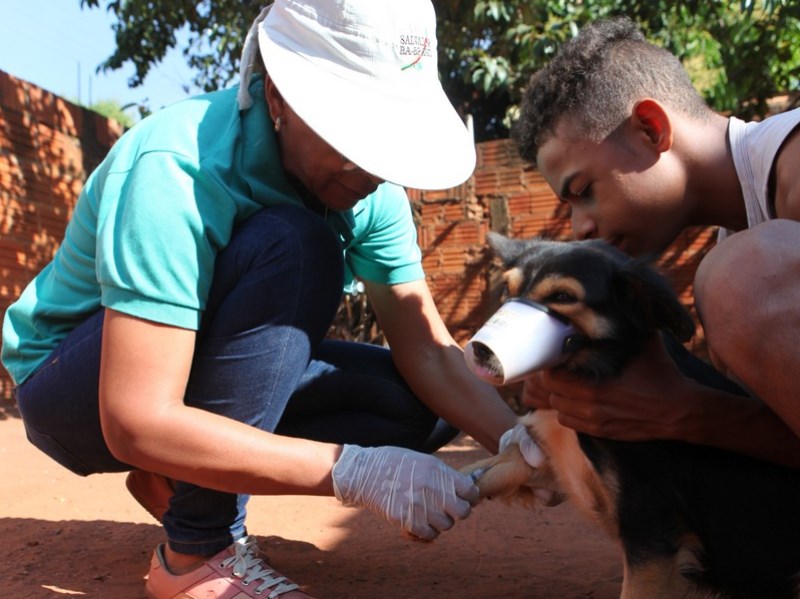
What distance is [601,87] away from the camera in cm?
275

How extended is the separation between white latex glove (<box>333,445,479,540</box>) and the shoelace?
0.44 meters

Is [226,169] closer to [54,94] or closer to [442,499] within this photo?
[442,499]

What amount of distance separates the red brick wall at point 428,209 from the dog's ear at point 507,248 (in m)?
5.08

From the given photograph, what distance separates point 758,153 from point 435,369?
132cm

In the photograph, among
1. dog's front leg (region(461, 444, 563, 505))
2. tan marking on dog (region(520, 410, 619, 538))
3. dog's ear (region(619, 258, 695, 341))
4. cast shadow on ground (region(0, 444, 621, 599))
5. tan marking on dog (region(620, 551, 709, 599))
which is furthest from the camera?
cast shadow on ground (region(0, 444, 621, 599))

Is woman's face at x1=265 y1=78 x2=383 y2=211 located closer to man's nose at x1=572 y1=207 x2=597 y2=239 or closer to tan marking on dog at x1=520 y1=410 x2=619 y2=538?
man's nose at x1=572 y1=207 x2=597 y2=239

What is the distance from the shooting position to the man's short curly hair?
2717 mm

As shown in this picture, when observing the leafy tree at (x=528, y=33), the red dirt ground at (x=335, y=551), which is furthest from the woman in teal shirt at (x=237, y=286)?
the leafy tree at (x=528, y=33)

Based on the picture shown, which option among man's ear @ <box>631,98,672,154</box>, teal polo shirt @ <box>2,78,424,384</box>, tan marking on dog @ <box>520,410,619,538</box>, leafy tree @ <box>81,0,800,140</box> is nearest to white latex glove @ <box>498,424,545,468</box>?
tan marking on dog @ <box>520,410,619,538</box>

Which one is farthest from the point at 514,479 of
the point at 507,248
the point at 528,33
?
the point at 528,33

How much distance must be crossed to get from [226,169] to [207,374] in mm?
607

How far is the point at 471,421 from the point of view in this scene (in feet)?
9.93

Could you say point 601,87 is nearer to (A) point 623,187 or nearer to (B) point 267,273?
(A) point 623,187

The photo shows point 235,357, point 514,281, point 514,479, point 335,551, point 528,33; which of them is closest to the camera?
point 514,281
